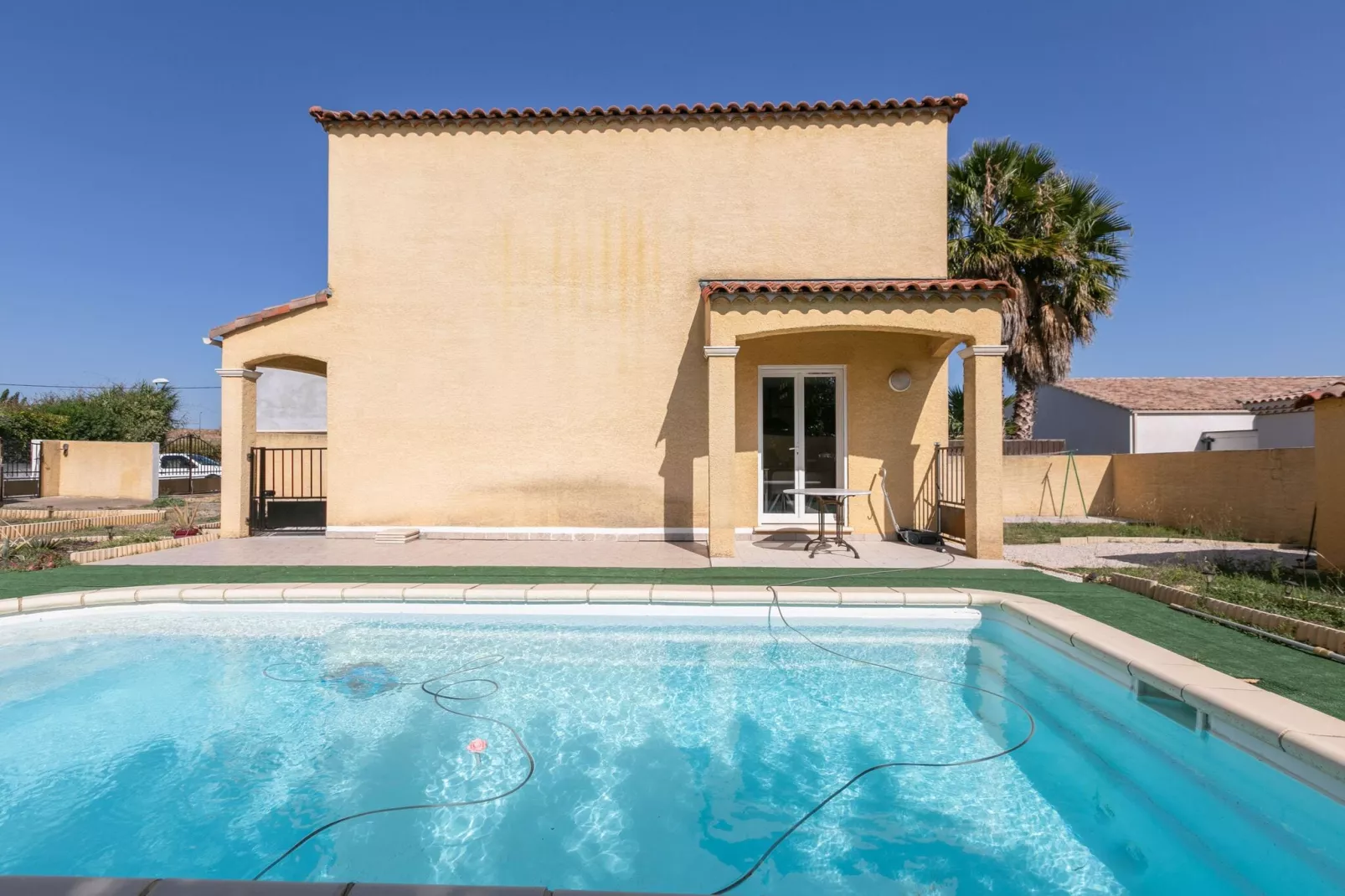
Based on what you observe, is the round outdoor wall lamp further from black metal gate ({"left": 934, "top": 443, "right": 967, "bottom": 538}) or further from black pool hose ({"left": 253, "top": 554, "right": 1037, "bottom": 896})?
black pool hose ({"left": 253, "top": 554, "right": 1037, "bottom": 896})

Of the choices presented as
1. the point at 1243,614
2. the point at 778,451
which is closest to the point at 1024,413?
the point at 778,451

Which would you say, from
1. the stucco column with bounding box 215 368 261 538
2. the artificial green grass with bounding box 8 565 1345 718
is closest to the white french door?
the artificial green grass with bounding box 8 565 1345 718

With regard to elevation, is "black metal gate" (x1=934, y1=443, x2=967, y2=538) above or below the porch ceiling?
below

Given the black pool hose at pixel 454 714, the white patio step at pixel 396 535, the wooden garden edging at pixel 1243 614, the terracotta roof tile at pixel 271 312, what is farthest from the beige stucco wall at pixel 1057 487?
the terracotta roof tile at pixel 271 312

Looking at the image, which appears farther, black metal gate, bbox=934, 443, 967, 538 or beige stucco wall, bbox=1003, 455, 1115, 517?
beige stucco wall, bbox=1003, 455, 1115, 517

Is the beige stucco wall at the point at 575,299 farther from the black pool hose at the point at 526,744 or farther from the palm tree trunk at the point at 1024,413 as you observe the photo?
the palm tree trunk at the point at 1024,413

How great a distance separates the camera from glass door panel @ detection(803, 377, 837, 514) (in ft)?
33.9

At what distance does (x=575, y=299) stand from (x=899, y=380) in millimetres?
5809

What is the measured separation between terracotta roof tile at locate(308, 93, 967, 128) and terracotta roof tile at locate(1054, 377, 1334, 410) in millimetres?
15448

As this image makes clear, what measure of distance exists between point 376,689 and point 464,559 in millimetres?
3670

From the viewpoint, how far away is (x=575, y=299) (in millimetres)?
10312

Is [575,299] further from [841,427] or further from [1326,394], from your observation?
[1326,394]

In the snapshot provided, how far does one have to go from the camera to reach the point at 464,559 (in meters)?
8.42

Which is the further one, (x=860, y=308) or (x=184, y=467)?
(x=184, y=467)
